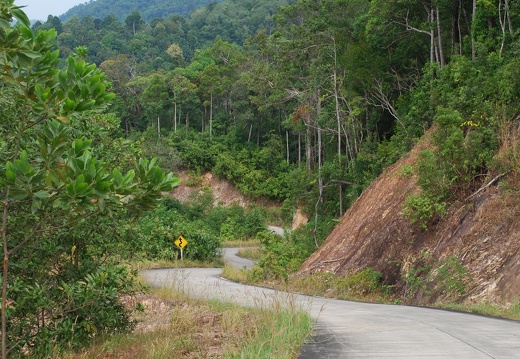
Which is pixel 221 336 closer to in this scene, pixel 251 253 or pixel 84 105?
pixel 84 105

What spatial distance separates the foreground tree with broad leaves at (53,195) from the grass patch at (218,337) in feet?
1.93

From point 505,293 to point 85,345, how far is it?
925 cm

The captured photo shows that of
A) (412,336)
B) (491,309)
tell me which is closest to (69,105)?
(412,336)

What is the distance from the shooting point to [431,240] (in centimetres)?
1978

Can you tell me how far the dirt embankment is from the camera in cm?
1587

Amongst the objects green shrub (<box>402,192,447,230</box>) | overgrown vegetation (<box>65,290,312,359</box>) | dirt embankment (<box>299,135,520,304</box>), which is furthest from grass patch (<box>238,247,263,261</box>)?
overgrown vegetation (<box>65,290,312,359</box>)

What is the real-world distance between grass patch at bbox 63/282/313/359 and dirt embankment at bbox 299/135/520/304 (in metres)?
6.54

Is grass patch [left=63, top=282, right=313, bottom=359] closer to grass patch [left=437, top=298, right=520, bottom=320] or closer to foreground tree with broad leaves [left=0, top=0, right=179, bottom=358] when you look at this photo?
foreground tree with broad leaves [left=0, top=0, right=179, bottom=358]

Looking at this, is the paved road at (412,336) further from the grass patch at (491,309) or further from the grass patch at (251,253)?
the grass patch at (251,253)

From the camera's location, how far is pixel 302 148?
7656 centimetres

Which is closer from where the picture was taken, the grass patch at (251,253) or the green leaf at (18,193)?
the green leaf at (18,193)

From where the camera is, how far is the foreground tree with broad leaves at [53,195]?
630 centimetres

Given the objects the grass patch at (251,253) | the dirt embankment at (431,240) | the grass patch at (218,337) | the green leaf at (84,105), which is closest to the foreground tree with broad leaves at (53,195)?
the green leaf at (84,105)

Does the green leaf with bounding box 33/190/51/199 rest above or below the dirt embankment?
above
